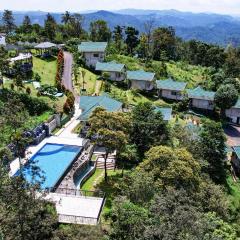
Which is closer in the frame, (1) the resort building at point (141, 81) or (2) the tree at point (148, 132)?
(2) the tree at point (148, 132)

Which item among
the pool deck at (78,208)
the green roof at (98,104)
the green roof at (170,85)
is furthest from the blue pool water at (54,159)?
the green roof at (170,85)

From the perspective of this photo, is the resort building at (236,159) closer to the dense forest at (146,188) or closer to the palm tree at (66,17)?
the dense forest at (146,188)

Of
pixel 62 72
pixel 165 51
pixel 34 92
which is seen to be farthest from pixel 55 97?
pixel 165 51

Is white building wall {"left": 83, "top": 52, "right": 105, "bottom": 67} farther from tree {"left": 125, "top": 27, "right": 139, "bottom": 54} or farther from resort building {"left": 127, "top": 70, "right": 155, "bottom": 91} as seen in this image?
tree {"left": 125, "top": 27, "right": 139, "bottom": 54}

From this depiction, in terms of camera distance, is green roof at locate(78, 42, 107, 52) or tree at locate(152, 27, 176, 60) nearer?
green roof at locate(78, 42, 107, 52)

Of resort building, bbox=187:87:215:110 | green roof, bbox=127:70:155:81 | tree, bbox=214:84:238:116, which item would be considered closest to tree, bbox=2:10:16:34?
green roof, bbox=127:70:155:81
